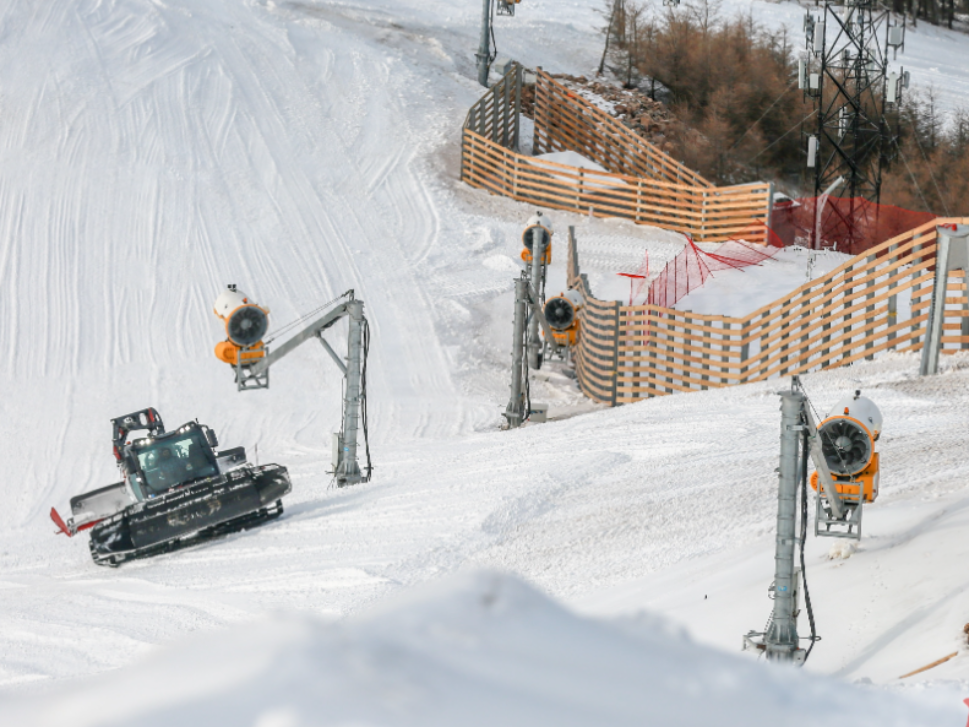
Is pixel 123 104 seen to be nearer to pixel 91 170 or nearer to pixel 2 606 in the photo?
pixel 91 170

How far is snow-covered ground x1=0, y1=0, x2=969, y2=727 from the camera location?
71.7 inches

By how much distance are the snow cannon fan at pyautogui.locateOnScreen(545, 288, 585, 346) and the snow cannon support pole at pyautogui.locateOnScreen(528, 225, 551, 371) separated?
253 millimetres

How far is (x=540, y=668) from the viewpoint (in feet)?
5.78

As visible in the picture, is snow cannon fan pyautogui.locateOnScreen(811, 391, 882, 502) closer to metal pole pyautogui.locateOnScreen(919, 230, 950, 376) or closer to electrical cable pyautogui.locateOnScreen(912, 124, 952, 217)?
metal pole pyautogui.locateOnScreen(919, 230, 950, 376)

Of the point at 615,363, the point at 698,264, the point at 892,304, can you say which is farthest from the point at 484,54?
the point at 892,304

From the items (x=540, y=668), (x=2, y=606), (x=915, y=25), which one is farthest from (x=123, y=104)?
(x=915, y=25)

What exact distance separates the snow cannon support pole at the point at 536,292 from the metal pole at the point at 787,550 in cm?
1016

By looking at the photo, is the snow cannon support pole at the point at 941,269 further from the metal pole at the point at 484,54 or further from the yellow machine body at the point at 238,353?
the metal pole at the point at 484,54

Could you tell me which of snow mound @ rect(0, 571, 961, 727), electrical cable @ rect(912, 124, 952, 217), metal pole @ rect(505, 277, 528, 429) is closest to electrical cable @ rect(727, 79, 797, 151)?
electrical cable @ rect(912, 124, 952, 217)

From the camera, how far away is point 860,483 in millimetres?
8023

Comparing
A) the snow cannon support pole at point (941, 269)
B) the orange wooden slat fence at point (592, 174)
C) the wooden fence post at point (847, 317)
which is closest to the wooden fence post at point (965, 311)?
the snow cannon support pole at point (941, 269)

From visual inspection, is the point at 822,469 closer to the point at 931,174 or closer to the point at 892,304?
the point at 892,304

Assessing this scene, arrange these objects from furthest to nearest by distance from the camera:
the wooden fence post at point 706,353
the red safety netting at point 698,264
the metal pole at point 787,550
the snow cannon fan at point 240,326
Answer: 1. the red safety netting at point 698,264
2. the wooden fence post at point 706,353
3. the snow cannon fan at point 240,326
4. the metal pole at point 787,550

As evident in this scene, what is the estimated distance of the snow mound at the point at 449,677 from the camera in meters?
1.64
